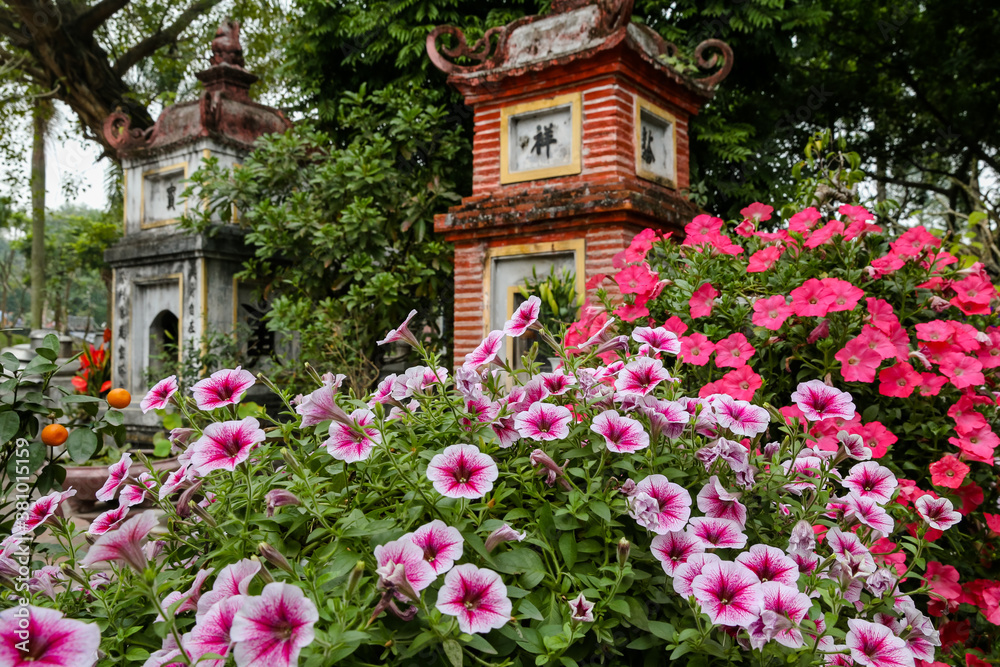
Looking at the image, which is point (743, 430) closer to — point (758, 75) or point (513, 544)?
point (513, 544)

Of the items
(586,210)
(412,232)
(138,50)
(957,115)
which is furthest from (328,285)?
(957,115)

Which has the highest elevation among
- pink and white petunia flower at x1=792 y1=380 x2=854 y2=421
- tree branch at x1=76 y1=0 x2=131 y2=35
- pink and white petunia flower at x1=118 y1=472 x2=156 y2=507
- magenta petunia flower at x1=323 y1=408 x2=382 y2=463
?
tree branch at x1=76 y1=0 x2=131 y2=35

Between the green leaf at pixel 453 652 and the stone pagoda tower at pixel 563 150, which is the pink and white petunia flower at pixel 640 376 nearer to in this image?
the green leaf at pixel 453 652

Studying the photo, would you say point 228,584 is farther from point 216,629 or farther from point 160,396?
point 160,396

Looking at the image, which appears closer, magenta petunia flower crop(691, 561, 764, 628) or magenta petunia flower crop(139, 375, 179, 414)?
magenta petunia flower crop(691, 561, 764, 628)

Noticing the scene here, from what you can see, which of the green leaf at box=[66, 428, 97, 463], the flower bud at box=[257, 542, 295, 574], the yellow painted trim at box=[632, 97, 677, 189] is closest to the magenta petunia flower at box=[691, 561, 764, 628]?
the flower bud at box=[257, 542, 295, 574]

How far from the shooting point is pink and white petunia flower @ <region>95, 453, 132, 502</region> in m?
1.14

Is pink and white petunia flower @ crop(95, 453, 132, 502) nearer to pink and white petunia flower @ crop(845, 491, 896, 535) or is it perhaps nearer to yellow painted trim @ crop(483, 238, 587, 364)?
pink and white petunia flower @ crop(845, 491, 896, 535)

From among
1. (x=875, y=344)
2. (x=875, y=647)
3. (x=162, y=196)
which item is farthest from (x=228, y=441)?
(x=162, y=196)

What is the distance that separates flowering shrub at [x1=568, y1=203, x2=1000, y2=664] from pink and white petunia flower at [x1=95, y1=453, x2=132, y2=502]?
124 cm

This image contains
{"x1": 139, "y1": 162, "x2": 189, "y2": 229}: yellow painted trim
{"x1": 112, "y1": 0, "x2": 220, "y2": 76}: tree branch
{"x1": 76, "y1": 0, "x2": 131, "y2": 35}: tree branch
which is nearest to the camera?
{"x1": 139, "y1": 162, "x2": 189, "y2": 229}: yellow painted trim

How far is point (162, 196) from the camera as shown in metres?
6.95

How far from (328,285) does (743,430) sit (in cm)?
542

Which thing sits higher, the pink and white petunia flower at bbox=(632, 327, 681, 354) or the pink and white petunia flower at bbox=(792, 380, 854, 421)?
the pink and white petunia flower at bbox=(632, 327, 681, 354)
